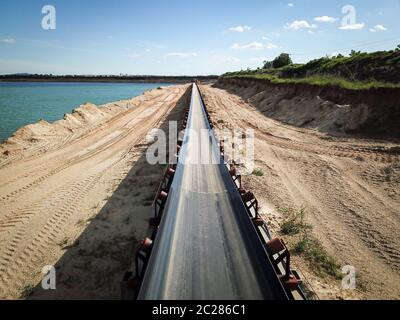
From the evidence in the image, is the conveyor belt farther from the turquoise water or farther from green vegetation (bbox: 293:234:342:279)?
the turquoise water

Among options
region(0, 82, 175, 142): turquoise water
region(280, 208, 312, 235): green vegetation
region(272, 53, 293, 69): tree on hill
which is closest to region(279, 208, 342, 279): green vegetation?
region(280, 208, 312, 235): green vegetation

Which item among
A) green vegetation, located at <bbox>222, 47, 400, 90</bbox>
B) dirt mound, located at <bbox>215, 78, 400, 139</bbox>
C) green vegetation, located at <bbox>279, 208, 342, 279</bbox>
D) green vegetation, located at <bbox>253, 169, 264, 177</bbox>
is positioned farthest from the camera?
green vegetation, located at <bbox>222, 47, 400, 90</bbox>

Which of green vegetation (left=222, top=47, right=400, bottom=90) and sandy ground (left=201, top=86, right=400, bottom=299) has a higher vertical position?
green vegetation (left=222, top=47, right=400, bottom=90)

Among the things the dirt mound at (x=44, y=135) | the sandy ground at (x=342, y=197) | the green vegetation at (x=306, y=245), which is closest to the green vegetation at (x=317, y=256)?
the green vegetation at (x=306, y=245)

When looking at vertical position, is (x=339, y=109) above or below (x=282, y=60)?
below

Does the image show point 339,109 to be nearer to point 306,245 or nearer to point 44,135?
point 306,245

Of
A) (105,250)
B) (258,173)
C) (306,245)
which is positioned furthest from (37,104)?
(306,245)
